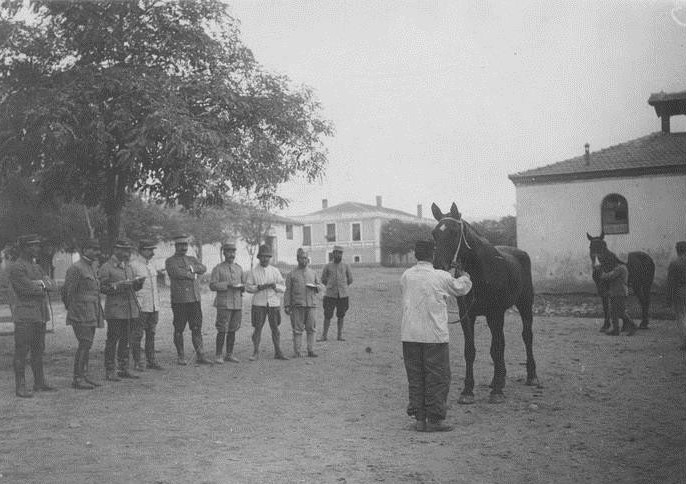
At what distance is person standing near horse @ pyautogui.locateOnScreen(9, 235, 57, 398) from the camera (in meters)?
8.31

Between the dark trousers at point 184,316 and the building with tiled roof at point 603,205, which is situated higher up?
the building with tiled roof at point 603,205

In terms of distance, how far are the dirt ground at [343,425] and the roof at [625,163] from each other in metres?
11.8

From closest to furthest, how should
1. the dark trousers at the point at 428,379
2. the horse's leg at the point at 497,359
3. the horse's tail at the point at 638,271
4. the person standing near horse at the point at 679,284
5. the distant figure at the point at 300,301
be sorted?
the dark trousers at the point at 428,379 < the horse's leg at the point at 497,359 < the person standing near horse at the point at 679,284 < the distant figure at the point at 300,301 < the horse's tail at the point at 638,271

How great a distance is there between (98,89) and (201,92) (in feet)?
5.20

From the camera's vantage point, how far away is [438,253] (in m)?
7.06

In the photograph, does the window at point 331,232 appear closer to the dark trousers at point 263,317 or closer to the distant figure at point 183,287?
the dark trousers at point 263,317

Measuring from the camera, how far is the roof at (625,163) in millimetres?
21828

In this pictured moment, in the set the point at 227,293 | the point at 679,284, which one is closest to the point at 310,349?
the point at 227,293

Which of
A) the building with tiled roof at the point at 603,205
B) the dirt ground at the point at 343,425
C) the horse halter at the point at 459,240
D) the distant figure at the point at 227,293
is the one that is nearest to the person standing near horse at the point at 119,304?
the dirt ground at the point at 343,425

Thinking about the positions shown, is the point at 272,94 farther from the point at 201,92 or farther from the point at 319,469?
the point at 319,469

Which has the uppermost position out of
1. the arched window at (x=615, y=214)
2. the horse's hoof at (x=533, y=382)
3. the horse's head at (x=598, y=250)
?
the arched window at (x=615, y=214)

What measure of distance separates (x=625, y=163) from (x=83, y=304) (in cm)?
1922

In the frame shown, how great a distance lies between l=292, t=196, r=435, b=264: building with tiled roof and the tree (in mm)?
51118

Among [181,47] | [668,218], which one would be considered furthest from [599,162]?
[181,47]
